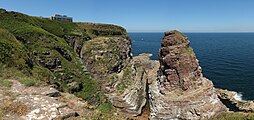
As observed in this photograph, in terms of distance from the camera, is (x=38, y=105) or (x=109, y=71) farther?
(x=109, y=71)

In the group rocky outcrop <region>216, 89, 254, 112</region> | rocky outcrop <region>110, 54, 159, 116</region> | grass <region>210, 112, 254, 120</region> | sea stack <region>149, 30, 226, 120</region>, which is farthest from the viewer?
rocky outcrop <region>216, 89, 254, 112</region>

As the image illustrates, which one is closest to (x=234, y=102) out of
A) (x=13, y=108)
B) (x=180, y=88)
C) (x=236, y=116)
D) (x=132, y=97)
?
(x=180, y=88)

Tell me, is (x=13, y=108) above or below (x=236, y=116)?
above

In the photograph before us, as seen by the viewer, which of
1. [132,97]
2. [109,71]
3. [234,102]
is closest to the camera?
[132,97]

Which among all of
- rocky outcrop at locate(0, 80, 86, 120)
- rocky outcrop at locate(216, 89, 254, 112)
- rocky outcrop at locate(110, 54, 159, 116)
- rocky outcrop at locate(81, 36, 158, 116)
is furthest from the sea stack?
rocky outcrop at locate(0, 80, 86, 120)

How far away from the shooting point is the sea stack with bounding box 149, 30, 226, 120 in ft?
131

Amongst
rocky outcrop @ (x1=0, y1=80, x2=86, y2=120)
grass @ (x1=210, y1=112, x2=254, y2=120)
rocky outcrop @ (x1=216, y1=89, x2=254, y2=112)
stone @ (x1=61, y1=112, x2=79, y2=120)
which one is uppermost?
rocky outcrop @ (x1=0, y1=80, x2=86, y2=120)

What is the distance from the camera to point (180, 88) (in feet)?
145

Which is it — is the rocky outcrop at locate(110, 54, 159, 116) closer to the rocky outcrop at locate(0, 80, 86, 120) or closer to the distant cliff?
the distant cliff

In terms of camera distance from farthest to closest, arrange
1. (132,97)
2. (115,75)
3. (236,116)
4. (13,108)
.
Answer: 1. (115,75)
2. (132,97)
3. (236,116)
4. (13,108)

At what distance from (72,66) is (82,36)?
18.4m

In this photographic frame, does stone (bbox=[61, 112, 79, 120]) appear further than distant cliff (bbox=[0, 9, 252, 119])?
No

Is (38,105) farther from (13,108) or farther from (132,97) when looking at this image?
(132,97)

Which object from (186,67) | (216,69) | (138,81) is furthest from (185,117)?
(216,69)
